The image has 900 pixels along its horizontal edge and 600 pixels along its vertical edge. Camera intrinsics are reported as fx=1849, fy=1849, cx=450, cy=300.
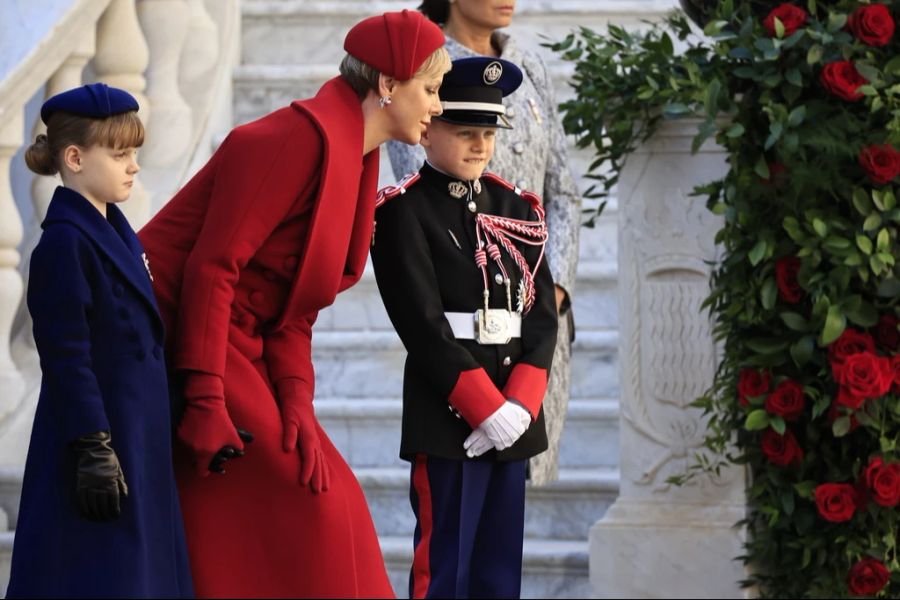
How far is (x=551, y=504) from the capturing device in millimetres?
5387

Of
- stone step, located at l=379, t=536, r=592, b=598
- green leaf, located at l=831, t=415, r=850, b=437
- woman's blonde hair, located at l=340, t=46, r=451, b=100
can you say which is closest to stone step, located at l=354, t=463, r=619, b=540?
stone step, located at l=379, t=536, r=592, b=598

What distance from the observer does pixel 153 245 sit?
3469mm

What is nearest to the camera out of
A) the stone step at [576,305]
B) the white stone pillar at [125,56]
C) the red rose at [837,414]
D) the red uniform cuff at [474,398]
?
the red uniform cuff at [474,398]

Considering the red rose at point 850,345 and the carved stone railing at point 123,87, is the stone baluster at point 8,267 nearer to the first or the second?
the carved stone railing at point 123,87

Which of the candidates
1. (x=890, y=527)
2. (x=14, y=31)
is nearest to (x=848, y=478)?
(x=890, y=527)

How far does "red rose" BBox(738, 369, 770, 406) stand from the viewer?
183 inches

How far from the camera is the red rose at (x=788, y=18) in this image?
463 cm

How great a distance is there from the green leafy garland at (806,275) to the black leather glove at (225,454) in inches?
67.2

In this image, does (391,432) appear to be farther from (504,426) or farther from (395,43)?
(395,43)

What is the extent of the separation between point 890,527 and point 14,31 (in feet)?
9.23

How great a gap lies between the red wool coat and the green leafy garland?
1473mm

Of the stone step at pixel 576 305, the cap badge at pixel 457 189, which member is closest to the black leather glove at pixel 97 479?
the cap badge at pixel 457 189

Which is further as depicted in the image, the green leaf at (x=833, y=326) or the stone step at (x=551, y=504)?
the stone step at (x=551, y=504)

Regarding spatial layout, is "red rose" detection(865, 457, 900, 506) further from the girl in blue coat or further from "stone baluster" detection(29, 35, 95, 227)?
"stone baluster" detection(29, 35, 95, 227)
